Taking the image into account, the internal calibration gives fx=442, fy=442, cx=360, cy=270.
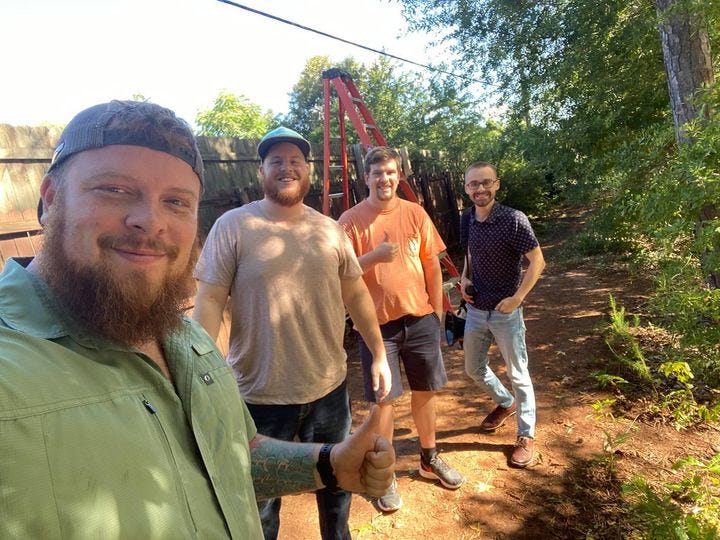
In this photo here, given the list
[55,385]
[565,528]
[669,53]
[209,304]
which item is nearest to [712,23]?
[669,53]

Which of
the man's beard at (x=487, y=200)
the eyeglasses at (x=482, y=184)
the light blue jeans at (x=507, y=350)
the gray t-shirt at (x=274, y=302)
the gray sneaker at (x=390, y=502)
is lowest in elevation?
the gray sneaker at (x=390, y=502)

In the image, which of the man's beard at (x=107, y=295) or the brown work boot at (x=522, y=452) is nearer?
the man's beard at (x=107, y=295)

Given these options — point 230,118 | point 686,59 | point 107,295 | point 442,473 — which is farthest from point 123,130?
point 230,118

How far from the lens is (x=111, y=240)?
965mm

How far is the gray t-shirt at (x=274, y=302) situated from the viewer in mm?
1953

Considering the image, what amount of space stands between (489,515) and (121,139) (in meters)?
2.64

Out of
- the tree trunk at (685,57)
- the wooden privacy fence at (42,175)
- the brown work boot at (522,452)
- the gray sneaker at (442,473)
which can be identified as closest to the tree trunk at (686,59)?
the tree trunk at (685,57)

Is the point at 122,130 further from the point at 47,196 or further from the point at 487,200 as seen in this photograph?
the point at 487,200

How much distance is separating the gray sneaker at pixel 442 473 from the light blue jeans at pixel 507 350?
536mm

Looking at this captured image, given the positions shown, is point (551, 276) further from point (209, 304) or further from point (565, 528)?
point (209, 304)

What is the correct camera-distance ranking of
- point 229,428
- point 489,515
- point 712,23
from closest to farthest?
1. point 229,428
2. point 489,515
3. point 712,23

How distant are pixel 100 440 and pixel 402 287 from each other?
207 centimetres

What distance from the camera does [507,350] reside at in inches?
113

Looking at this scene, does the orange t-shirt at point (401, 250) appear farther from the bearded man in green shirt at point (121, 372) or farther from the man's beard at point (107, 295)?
the man's beard at point (107, 295)
